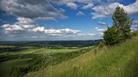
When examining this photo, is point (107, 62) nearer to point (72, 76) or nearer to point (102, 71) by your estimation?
point (102, 71)

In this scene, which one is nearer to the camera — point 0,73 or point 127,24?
point 0,73

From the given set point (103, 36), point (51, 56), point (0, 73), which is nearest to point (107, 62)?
point (51, 56)

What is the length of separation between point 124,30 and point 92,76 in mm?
42790

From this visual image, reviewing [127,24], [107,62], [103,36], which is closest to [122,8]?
[127,24]

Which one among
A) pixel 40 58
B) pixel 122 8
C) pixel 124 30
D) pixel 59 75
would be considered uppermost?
pixel 122 8

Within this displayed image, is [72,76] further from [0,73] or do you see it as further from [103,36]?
[103,36]

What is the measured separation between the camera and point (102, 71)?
8703 mm

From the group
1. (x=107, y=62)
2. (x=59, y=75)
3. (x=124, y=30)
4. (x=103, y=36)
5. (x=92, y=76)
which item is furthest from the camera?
(x=124, y=30)

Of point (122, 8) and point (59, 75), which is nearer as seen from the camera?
point (59, 75)

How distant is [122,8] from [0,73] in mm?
46446

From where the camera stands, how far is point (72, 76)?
866cm

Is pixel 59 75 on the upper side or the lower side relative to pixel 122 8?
lower

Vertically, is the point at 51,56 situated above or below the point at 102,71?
above

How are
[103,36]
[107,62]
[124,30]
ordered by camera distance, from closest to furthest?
[107,62], [103,36], [124,30]
